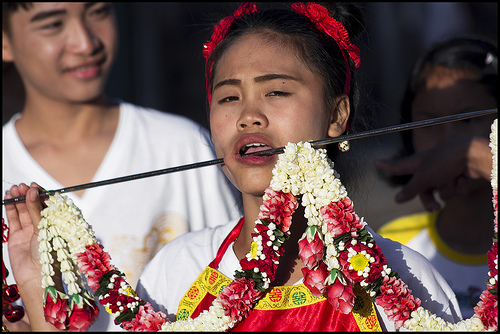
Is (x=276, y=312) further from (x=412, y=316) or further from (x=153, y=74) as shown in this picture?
(x=153, y=74)

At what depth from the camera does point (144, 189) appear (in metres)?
3.36

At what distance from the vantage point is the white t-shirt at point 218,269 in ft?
6.72

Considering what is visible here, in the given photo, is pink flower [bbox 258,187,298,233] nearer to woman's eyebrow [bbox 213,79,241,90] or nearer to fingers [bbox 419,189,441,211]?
woman's eyebrow [bbox 213,79,241,90]

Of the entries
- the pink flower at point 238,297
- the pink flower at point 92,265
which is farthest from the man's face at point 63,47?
the pink flower at point 238,297

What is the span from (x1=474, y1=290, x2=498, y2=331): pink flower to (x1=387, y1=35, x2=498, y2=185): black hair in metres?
1.73

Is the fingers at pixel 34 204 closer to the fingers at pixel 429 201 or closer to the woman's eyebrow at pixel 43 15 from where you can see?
the woman's eyebrow at pixel 43 15

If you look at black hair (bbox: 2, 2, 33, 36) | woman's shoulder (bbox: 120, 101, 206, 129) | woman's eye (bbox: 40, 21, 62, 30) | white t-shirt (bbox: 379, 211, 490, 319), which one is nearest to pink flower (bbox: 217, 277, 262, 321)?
white t-shirt (bbox: 379, 211, 490, 319)

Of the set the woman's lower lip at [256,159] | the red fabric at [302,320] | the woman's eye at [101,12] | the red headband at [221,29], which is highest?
the woman's eye at [101,12]

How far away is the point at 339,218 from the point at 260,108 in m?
0.47

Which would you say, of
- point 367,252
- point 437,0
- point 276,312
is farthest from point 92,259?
point 437,0

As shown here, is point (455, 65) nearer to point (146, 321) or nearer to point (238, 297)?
point (238, 297)

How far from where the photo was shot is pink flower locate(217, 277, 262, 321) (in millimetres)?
1930

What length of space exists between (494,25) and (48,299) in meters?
3.65

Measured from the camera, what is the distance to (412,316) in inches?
72.7
